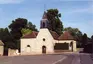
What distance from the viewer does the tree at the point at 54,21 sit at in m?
108

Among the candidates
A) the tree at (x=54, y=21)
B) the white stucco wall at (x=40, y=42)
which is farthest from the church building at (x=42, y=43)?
the tree at (x=54, y=21)

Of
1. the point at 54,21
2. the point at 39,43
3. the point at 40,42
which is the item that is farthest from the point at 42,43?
the point at 54,21

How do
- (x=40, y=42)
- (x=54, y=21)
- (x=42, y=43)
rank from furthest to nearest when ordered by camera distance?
(x=54, y=21) → (x=40, y=42) → (x=42, y=43)

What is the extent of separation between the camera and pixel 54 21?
108 m

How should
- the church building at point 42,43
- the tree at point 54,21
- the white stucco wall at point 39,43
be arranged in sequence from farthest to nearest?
1. the tree at point 54,21
2. the white stucco wall at point 39,43
3. the church building at point 42,43

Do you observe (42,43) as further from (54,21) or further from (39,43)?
(54,21)

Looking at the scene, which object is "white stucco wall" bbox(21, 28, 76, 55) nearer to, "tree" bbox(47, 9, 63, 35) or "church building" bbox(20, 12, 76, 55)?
"church building" bbox(20, 12, 76, 55)

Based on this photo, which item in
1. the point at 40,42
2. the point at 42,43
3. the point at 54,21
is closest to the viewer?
the point at 42,43

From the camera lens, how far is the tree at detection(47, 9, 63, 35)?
108 m

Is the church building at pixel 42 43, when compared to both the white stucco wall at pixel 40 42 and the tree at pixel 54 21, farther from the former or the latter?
the tree at pixel 54 21

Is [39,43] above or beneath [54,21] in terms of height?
beneath

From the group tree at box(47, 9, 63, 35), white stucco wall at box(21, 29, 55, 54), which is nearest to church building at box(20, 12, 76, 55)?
white stucco wall at box(21, 29, 55, 54)

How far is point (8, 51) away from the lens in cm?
7300

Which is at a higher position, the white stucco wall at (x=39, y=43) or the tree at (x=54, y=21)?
the tree at (x=54, y=21)
